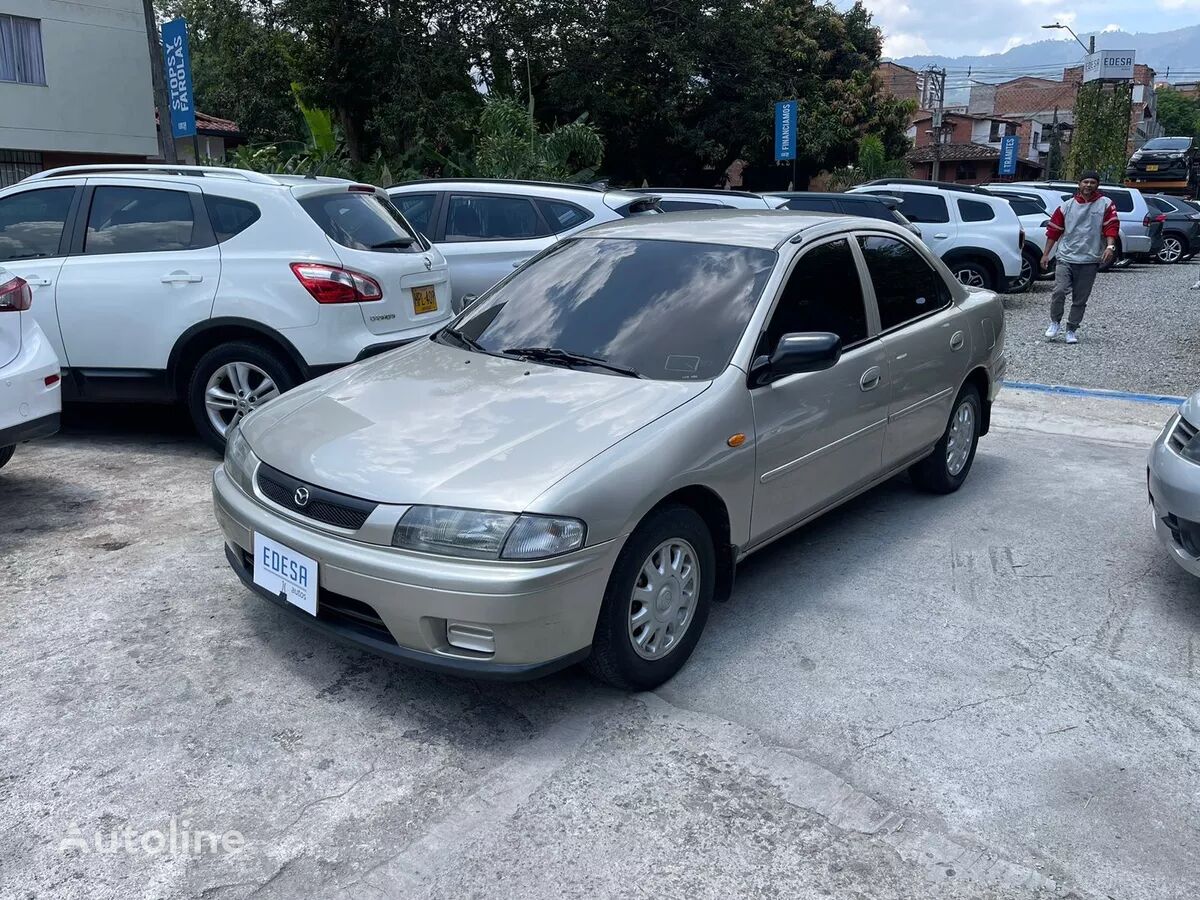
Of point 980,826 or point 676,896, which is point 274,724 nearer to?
point 676,896

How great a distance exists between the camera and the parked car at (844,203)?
13438 millimetres

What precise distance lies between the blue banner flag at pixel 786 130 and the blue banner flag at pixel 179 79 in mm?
14727

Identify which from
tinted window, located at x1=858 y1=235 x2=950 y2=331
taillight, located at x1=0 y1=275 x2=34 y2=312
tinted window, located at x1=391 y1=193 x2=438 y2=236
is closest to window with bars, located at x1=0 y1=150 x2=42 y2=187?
tinted window, located at x1=391 y1=193 x2=438 y2=236

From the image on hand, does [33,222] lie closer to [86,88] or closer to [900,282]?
[900,282]

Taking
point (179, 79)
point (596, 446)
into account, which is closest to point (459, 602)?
point (596, 446)

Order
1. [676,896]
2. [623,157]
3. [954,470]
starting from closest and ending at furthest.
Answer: [676,896] → [954,470] → [623,157]

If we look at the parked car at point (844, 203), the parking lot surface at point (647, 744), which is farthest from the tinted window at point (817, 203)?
the parking lot surface at point (647, 744)

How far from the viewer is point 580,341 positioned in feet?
14.3

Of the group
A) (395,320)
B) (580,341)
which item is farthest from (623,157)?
(580,341)

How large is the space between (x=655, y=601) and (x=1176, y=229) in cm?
2573

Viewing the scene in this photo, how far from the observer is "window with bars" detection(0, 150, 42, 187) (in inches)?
895

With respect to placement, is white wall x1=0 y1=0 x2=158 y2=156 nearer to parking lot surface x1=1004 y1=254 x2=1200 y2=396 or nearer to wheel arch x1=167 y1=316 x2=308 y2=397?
wheel arch x1=167 y1=316 x2=308 y2=397

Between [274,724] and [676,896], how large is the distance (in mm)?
1512

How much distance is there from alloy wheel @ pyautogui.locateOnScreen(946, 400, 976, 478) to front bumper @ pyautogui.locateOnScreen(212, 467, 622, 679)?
325 centimetres
